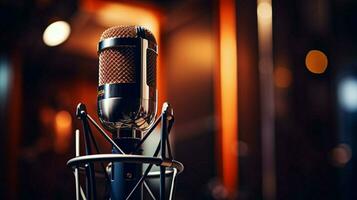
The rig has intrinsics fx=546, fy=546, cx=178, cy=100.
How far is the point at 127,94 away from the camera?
85 cm

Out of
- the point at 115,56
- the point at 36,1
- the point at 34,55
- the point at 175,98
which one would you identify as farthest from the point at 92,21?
the point at 115,56

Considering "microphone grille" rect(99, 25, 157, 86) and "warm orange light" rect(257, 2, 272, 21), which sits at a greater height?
"warm orange light" rect(257, 2, 272, 21)

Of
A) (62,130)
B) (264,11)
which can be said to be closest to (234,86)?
(264,11)

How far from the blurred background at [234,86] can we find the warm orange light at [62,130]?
277 mm

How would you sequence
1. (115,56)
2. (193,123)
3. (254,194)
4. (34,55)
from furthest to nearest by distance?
1. (34,55)
2. (193,123)
3. (254,194)
4. (115,56)

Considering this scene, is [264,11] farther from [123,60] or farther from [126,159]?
[126,159]

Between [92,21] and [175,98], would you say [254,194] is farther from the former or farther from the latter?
[92,21]

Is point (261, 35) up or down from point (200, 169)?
up

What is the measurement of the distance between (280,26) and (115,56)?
3158 millimetres

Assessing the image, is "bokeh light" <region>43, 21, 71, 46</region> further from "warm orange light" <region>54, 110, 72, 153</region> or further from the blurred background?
"warm orange light" <region>54, 110, 72, 153</region>

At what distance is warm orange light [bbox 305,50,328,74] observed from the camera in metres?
4.14

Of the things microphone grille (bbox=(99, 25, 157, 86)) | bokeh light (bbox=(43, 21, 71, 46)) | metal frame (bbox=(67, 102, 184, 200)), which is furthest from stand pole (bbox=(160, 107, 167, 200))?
bokeh light (bbox=(43, 21, 71, 46))

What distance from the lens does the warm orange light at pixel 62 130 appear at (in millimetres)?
5129

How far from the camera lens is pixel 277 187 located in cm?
367
